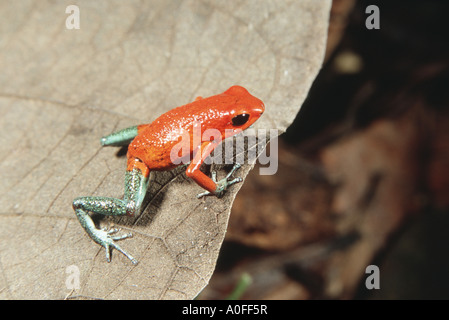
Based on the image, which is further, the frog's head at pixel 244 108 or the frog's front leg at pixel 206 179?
the frog's head at pixel 244 108

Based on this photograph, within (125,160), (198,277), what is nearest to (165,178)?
(125,160)

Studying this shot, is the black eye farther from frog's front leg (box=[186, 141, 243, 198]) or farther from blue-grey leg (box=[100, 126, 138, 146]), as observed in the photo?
blue-grey leg (box=[100, 126, 138, 146])

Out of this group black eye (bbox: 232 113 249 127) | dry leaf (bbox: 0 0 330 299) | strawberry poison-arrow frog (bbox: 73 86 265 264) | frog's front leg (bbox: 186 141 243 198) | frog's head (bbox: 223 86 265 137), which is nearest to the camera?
dry leaf (bbox: 0 0 330 299)

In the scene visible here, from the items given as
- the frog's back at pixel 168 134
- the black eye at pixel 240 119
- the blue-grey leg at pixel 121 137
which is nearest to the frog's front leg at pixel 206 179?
the frog's back at pixel 168 134

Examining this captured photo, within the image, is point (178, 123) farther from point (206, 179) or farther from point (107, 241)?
point (107, 241)

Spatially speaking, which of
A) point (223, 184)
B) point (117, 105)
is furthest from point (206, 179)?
point (117, 105)

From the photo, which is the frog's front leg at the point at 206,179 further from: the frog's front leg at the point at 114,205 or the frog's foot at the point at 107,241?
the frog's foot at the point at 107,241

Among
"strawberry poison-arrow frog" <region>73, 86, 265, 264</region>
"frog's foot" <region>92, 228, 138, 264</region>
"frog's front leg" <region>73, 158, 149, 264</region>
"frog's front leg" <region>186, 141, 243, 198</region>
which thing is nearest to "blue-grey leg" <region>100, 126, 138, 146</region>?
"strawberry poison-arrow frog" <region>73, 86, 265, 264</region>
